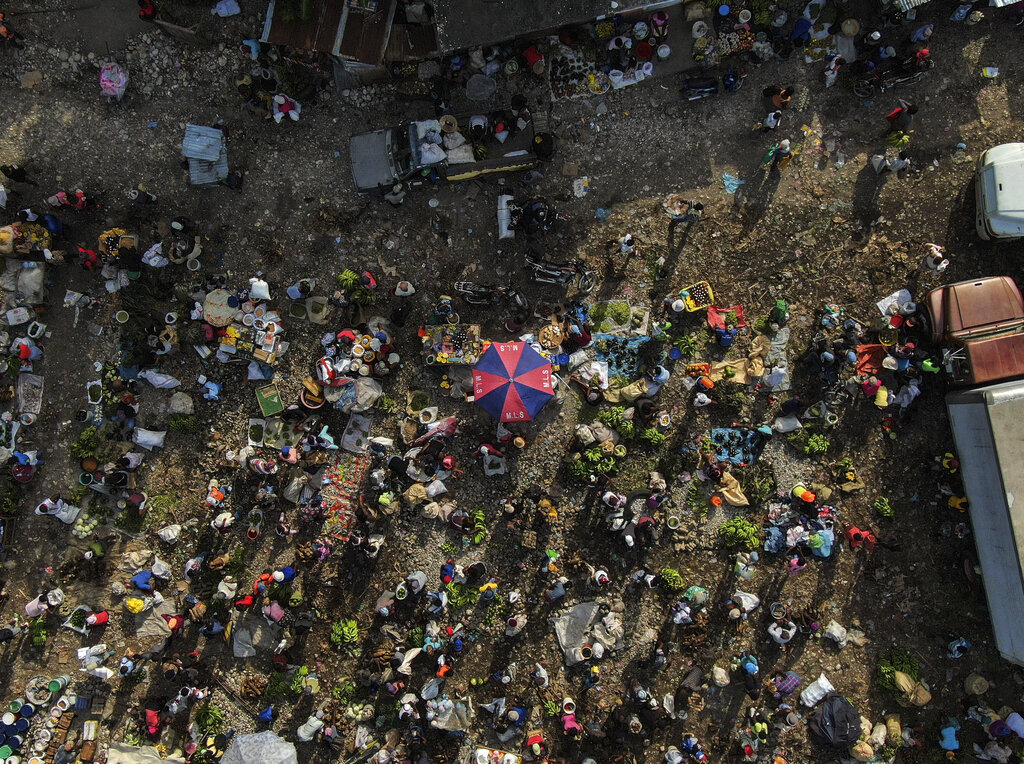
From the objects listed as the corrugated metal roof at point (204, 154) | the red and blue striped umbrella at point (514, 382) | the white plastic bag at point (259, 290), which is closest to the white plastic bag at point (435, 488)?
the red and blue striped umbrella at point (514, 382)

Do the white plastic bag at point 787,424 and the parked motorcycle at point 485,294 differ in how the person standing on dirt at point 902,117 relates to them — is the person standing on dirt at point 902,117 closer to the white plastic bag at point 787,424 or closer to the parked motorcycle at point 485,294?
A: the white plastic bag at point 787,424

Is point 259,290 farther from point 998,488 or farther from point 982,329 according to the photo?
point 998,488

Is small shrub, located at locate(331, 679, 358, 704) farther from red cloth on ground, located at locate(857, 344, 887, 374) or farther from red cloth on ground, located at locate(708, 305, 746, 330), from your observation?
red cloth on ground, located at locate(857, 344, 887, 374)

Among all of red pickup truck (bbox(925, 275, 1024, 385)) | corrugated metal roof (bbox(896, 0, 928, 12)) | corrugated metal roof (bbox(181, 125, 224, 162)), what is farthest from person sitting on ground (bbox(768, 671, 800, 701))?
corrugated metal roof (bbox(181, 125, 224, 162))

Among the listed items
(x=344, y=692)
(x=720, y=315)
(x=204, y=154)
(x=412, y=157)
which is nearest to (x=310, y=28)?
(x=412, y=157)

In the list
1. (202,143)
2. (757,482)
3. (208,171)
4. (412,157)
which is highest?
(202,143)
